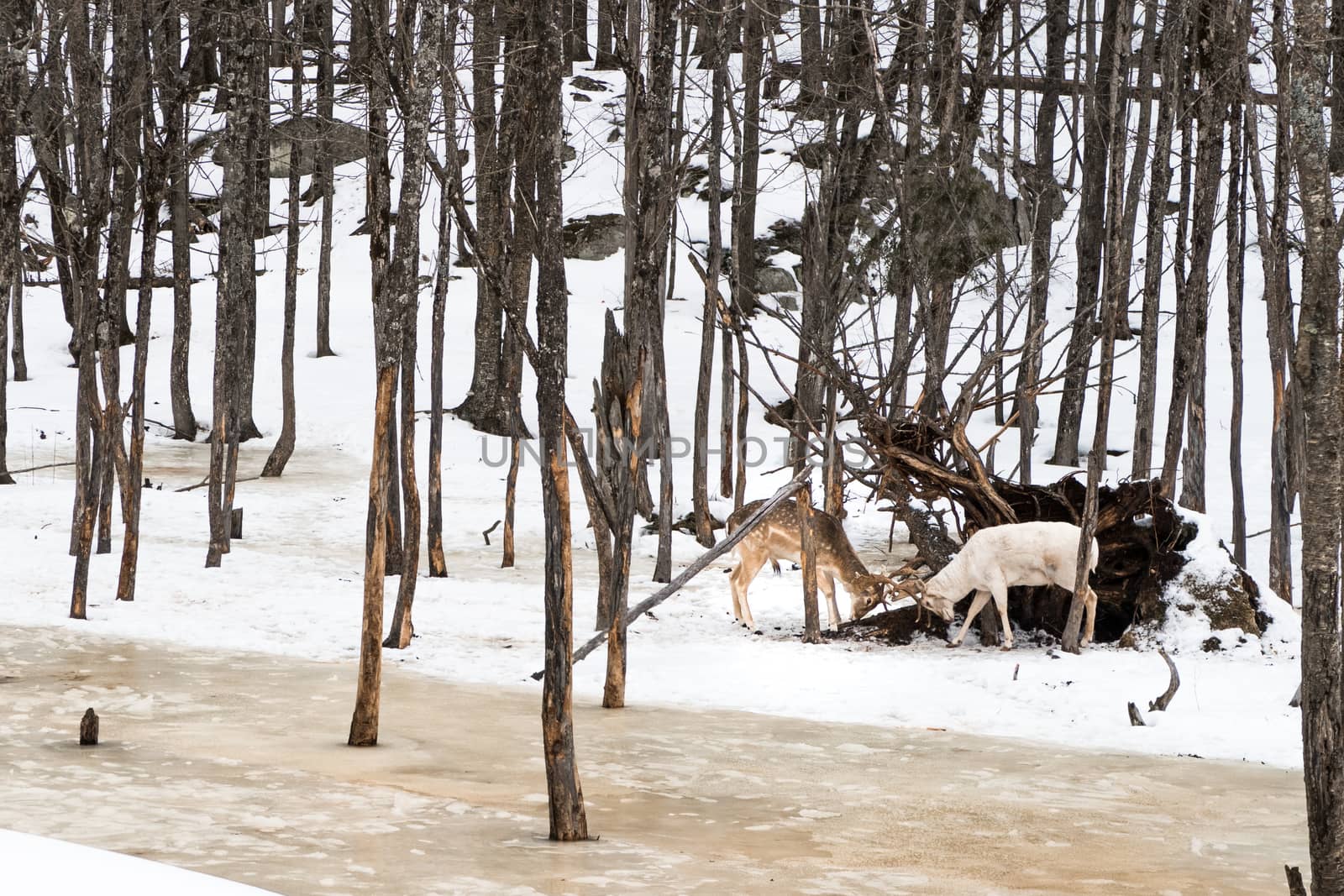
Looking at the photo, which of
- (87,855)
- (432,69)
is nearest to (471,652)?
(432,69)

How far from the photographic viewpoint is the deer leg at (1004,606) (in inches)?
434

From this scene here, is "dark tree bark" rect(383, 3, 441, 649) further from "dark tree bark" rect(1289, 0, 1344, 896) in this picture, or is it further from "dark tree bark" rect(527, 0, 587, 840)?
"dark tree bark" rect(1289, 0, 1344, 896)

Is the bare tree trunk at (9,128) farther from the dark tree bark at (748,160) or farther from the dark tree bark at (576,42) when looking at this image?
the dark tree bark at (576,42)

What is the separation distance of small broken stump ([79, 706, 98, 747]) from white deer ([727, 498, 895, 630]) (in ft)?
19.6

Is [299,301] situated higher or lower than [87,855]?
higher

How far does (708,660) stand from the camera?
1106 cm

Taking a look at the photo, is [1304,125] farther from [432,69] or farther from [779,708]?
[779,708]

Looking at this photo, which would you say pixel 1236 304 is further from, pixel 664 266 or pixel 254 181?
pixel 254 181

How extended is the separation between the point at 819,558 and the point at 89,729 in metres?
6.55

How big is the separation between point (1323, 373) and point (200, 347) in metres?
27.5

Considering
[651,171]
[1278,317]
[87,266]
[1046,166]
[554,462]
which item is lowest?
[554,462]

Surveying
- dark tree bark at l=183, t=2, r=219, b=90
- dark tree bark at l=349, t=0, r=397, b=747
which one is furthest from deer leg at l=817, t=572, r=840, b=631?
dark tree bark at l=183, t=2, r=219, b=90

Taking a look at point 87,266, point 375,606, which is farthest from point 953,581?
point 87,266

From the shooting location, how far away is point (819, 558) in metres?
12.1
